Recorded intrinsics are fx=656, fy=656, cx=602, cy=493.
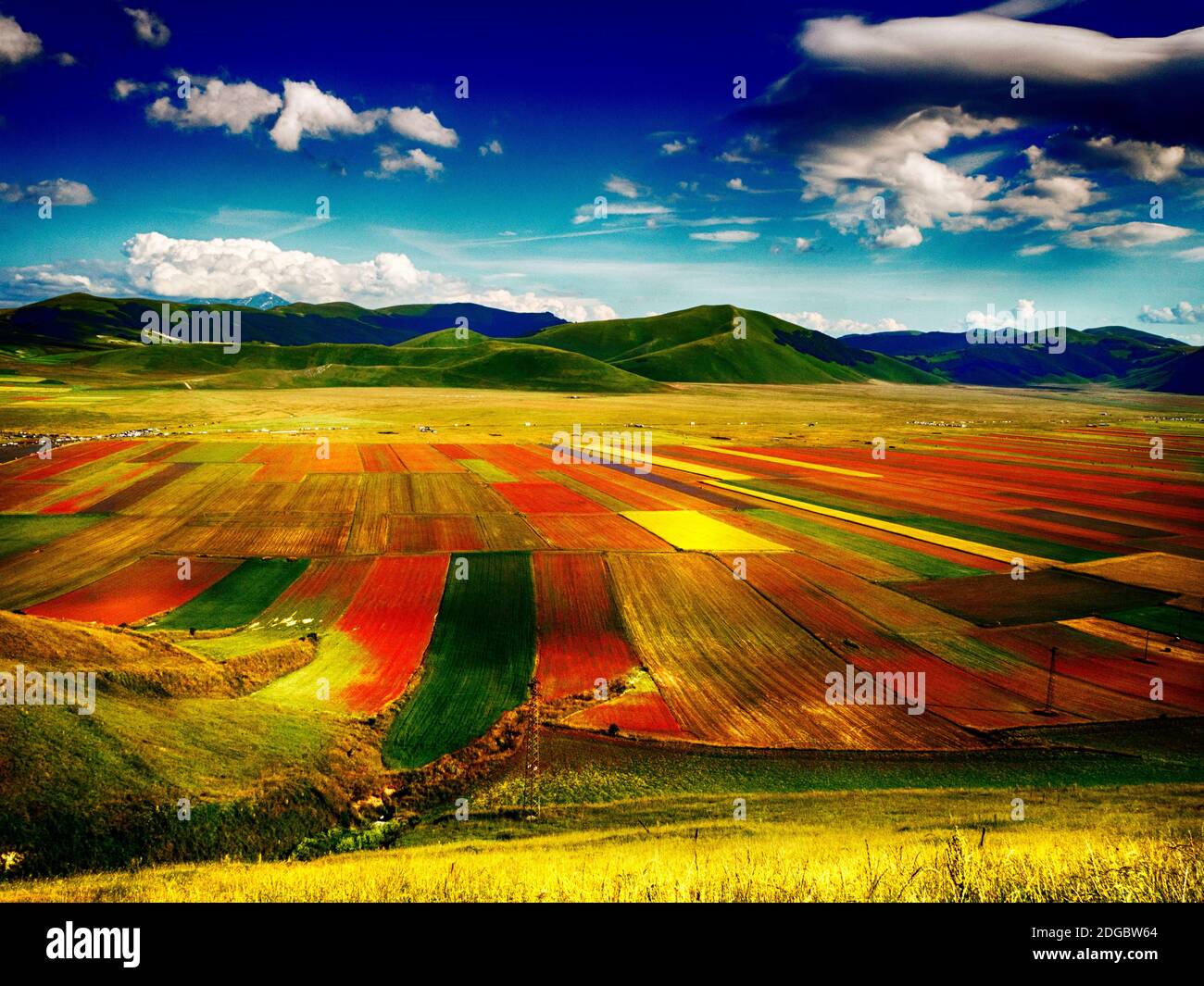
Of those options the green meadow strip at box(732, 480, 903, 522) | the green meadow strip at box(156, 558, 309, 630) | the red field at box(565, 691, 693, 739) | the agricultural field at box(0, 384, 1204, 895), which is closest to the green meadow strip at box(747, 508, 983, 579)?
the agricultural field at box(0, 384, 1204, 895)

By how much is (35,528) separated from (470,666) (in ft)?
132

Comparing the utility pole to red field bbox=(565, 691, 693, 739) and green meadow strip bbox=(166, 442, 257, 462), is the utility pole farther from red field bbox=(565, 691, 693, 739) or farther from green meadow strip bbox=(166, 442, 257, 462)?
green meadow strip bbox=(166, 442, 257, 462)

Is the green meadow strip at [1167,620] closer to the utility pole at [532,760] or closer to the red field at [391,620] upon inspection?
the utility pole at [532,760]

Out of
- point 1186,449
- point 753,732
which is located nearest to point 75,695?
point 753,732

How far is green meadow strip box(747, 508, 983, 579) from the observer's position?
41781 mm

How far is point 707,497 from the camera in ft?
218

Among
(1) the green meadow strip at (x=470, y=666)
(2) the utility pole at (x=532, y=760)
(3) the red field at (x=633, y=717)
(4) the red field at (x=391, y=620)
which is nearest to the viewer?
(2) the utility pole at (x=532, y=760)

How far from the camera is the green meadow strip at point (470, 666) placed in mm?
22703

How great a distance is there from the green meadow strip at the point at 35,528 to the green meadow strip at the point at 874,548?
173 ft

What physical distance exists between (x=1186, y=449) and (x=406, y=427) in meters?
144

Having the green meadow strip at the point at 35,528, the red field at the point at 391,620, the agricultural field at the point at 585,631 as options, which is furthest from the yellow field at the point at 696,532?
the green meadow strip at the point at 35,528

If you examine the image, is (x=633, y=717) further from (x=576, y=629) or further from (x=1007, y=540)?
(x=1007, y=540)

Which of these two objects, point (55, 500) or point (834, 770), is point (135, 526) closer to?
point (55, 500)

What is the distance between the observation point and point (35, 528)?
47.3m
